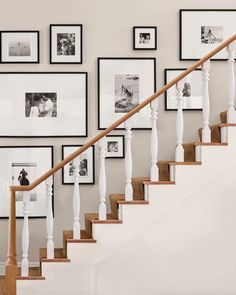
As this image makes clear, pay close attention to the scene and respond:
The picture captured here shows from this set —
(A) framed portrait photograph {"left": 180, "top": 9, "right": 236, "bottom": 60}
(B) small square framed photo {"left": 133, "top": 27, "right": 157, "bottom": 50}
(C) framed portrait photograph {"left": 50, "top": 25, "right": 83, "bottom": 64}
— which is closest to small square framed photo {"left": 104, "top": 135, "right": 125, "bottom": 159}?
(C) framed portrait photograph {"left": 50, "top": 25, "right": 83, "bottom": 64}

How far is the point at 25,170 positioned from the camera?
7559 millimetres

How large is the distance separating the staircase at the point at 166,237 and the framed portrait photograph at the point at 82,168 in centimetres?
134

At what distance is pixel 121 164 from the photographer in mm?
7625

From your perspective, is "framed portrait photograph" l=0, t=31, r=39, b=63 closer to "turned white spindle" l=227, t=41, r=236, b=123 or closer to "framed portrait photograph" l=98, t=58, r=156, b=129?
"framed portrait photograph" l=98, t=58, r=156, b=129

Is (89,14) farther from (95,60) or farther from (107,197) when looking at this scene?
(107,197)

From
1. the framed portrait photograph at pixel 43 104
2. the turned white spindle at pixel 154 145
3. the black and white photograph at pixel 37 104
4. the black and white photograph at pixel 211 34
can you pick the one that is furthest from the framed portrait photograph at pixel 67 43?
the turned white spindle at pixel 154 145

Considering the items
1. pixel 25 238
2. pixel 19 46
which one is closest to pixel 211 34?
pixel 19 46

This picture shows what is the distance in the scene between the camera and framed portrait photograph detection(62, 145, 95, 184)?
24.8 feet

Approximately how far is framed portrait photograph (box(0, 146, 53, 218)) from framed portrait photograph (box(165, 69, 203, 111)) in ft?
4.58

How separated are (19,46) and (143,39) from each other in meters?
1.35

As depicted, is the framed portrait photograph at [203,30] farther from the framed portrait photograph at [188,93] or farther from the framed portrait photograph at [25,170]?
the framed portrait photograph at [25,170]

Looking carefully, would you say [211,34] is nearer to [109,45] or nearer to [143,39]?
[143,39]

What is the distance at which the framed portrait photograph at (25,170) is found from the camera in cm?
754

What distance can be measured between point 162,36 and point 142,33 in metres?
0.22
